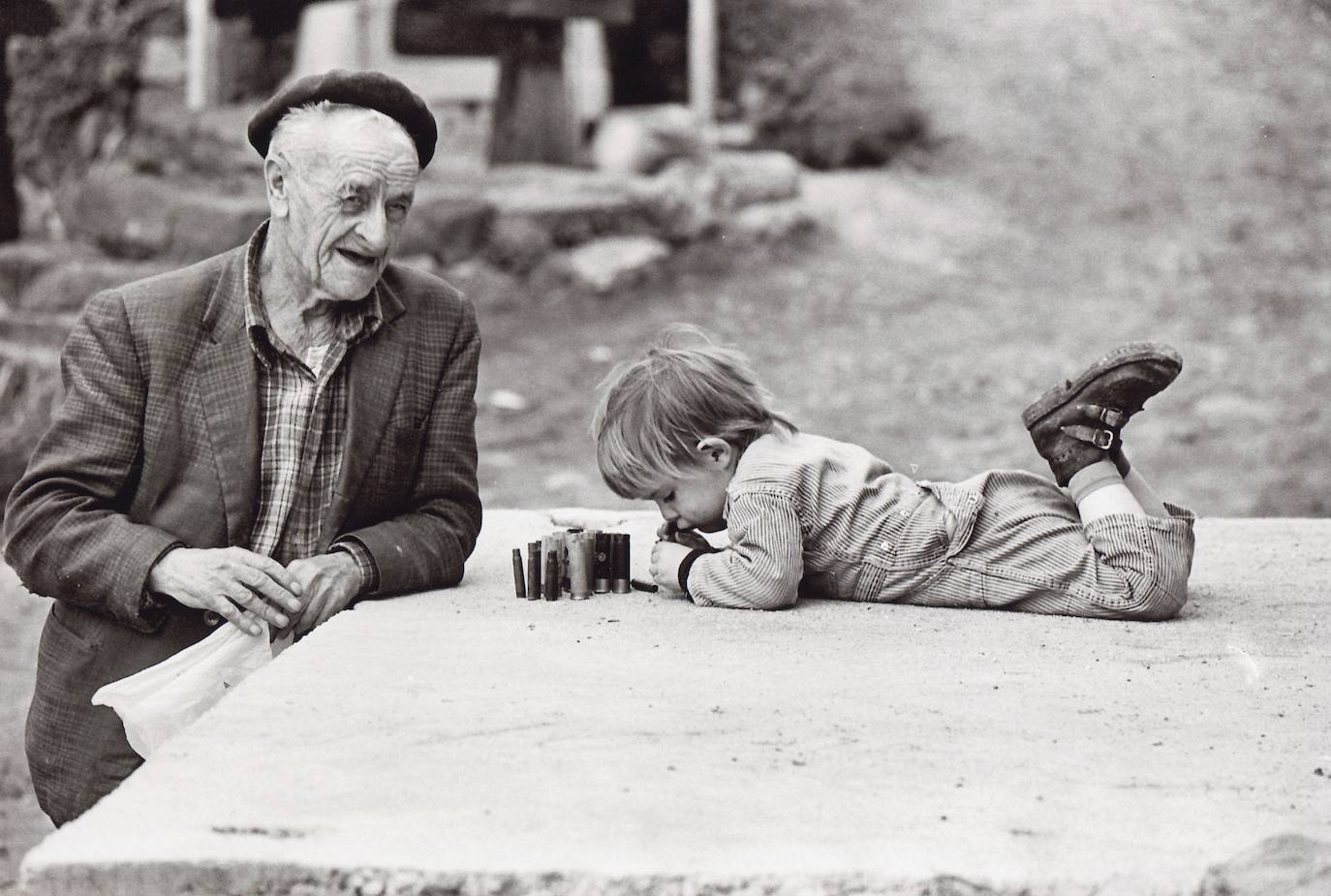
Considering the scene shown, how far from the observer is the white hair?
3268mm

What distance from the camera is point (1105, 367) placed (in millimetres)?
3447

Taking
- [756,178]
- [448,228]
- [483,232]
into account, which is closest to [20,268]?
[448,228]

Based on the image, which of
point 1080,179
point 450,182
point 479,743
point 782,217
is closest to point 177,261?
point 450,182

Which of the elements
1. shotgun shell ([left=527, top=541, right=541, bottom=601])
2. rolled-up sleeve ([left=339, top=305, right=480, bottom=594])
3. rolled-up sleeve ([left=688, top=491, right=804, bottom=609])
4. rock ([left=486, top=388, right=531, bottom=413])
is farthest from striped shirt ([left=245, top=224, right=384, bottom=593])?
rock ([left=486, top=388, right=531, bottom=413])

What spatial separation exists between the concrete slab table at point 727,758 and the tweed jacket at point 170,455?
0.26 m

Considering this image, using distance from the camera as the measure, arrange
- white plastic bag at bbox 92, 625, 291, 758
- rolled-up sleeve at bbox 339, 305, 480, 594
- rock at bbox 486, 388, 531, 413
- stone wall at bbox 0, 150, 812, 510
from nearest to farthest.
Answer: white plastic bag at bbox 92, 625, 291, 758 < rolled-up sleeve at bbox 339, 305, 480, 594 < rock at bbox 486, 388, 531, 413 < stone wall at bbox 0, 150, 812, 510

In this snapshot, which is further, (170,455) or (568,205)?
(568,205)

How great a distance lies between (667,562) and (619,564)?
18 centimetres

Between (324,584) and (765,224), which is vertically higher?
(765,224)

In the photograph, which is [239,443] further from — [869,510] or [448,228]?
[448,228]

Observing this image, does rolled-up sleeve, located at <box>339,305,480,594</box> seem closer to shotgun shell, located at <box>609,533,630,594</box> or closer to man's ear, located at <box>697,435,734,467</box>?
shotgun shell, located at <box>609,533,630,594</box>

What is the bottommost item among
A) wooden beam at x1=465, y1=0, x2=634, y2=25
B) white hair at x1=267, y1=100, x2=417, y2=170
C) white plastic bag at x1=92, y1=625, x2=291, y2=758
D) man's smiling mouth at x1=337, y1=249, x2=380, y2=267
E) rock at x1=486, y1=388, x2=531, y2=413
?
rock at x1=486, y1=388, x2=531, y2=413

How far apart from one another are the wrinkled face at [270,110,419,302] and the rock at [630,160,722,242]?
640 cm

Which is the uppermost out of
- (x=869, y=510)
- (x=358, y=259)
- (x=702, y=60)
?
(x=702, y=60)
